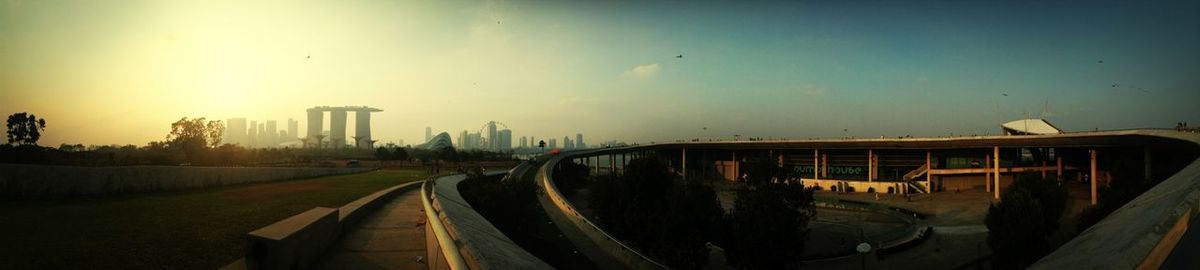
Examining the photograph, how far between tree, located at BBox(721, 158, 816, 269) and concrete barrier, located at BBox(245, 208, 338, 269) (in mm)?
15706

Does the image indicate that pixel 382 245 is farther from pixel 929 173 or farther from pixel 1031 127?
pixel 1031 127

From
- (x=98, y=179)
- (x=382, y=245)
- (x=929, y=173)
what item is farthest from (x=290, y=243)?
(x=929, y=173)

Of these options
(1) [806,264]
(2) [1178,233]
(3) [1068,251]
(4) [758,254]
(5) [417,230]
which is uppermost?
(2) [1178,233]

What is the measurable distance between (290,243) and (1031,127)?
117 meters

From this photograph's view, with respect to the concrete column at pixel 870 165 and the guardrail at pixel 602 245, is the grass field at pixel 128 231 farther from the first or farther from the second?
the concrete column at pixel 870 165

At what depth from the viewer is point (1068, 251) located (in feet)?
27.4

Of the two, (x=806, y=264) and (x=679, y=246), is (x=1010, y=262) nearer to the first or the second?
(x=806, y=264)

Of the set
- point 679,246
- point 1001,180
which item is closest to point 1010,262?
point 679,246

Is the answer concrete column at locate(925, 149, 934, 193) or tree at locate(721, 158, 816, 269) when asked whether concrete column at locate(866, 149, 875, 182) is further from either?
tree at locate(721, 158, 816, 269)

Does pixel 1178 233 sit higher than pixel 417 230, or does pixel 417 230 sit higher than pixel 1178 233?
pixel 1178 233

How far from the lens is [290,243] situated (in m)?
9.82

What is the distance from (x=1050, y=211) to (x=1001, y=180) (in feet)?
149

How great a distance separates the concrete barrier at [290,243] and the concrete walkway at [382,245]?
1.46 feet

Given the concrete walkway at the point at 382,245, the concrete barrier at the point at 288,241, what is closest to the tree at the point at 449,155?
the concrete walkway at the point at 382,245
